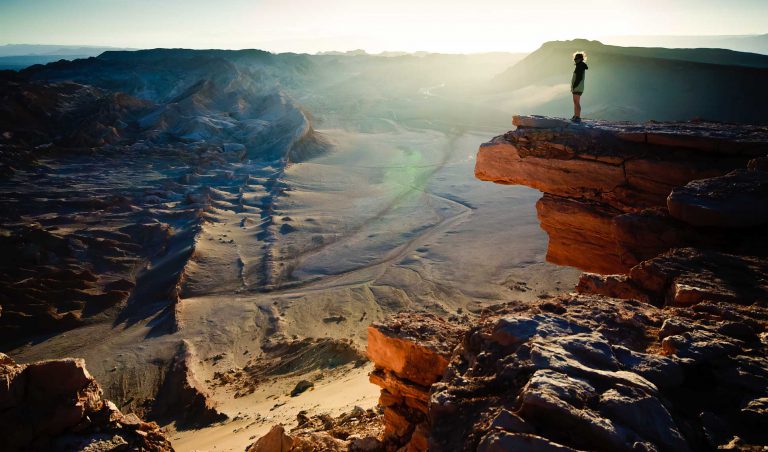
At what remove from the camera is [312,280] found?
66.1 feet

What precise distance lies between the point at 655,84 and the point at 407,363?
5116 cm

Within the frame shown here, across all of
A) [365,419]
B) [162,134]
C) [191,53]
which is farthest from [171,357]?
[191,53]

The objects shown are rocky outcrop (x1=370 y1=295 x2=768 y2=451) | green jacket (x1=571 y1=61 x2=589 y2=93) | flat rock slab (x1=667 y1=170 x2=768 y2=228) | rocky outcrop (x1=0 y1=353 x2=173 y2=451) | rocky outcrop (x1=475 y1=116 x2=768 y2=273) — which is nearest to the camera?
rocky outcrop (x1=370 y1=295 x2=768 y2=451)

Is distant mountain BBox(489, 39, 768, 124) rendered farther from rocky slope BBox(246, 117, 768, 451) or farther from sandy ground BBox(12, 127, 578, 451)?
rocky slope BBox(246, 117, 768, 451)

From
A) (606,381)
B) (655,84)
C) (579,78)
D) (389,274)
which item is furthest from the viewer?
(655,84)

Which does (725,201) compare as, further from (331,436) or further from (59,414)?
(59,414)

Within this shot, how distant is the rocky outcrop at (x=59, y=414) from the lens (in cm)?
491

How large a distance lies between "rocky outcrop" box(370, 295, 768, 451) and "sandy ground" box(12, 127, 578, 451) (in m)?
4.87

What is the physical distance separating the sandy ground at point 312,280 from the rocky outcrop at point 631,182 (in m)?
2.04

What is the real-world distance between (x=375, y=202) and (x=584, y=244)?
20661 mm

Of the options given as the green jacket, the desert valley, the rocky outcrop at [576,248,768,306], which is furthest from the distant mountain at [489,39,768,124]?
the rocky outcrop at [576,248,768,306]

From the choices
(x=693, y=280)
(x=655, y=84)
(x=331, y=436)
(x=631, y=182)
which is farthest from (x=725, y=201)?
(x=655, y=84)

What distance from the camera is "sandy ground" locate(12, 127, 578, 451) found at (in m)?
13.2

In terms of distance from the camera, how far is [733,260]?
556 centimetres
